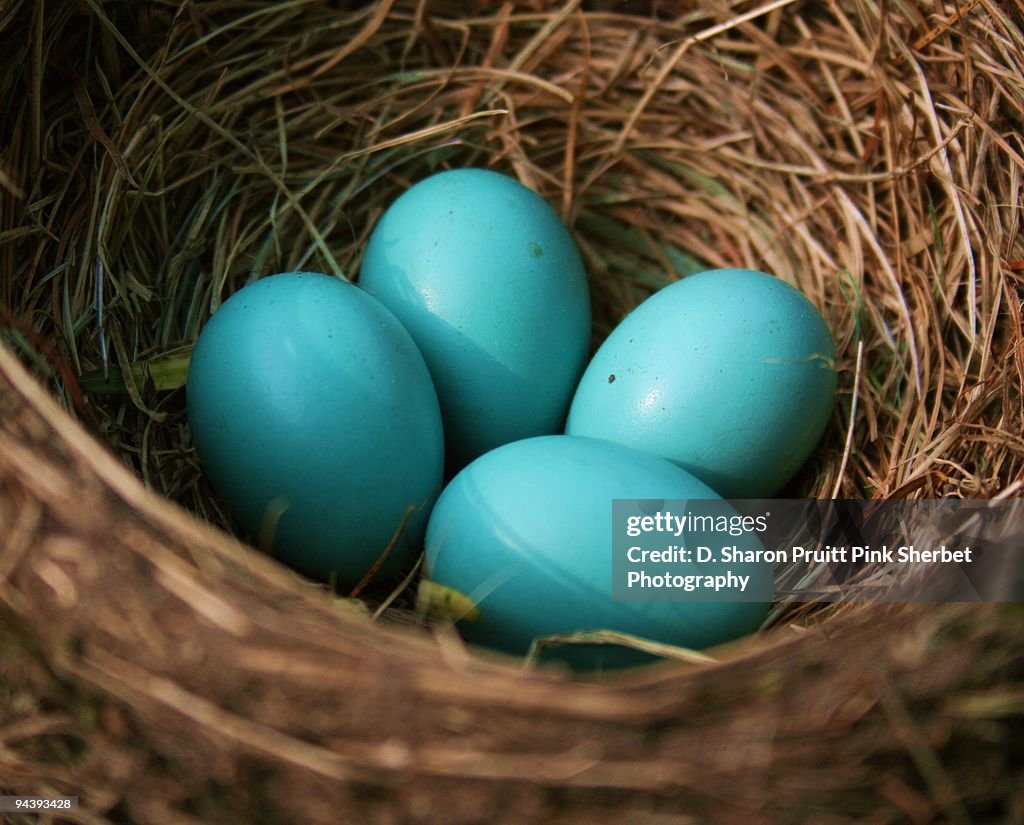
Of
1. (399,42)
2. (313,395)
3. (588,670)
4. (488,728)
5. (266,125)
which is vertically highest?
(399,42)

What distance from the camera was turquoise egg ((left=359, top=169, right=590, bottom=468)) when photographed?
1.27 meters

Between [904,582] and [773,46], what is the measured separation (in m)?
0.86

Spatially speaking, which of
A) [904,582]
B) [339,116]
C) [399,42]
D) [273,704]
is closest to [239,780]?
[273,704]

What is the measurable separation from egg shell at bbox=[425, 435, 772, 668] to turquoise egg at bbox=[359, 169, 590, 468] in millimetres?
196

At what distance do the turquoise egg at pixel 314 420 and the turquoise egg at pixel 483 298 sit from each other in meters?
0.10

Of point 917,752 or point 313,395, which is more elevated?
point 313,395

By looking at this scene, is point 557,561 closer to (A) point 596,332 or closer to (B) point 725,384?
(B) point 725,384

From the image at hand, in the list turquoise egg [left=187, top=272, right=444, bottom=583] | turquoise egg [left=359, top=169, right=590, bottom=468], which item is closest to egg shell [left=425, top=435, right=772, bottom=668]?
turquoise egg [left=187, top=272, right=444, bottom=583]

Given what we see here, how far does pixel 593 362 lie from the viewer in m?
1.34

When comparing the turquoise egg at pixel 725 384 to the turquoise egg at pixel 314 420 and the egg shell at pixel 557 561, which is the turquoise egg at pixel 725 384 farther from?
the turquoise egg at pixel 314 420

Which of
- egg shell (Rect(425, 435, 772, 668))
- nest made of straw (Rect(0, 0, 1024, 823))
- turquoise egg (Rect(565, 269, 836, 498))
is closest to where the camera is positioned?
nest made of straw (Rect(0, 0, 1024, 823))

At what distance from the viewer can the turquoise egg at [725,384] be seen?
121 centimetres

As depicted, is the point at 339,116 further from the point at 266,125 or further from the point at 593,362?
the point at 593,362

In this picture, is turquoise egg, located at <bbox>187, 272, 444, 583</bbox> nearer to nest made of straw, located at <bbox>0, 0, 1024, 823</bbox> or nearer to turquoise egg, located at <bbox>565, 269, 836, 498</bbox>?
nest made of straw, located at <bbox>0, 0, 1024, 823</bbox>
